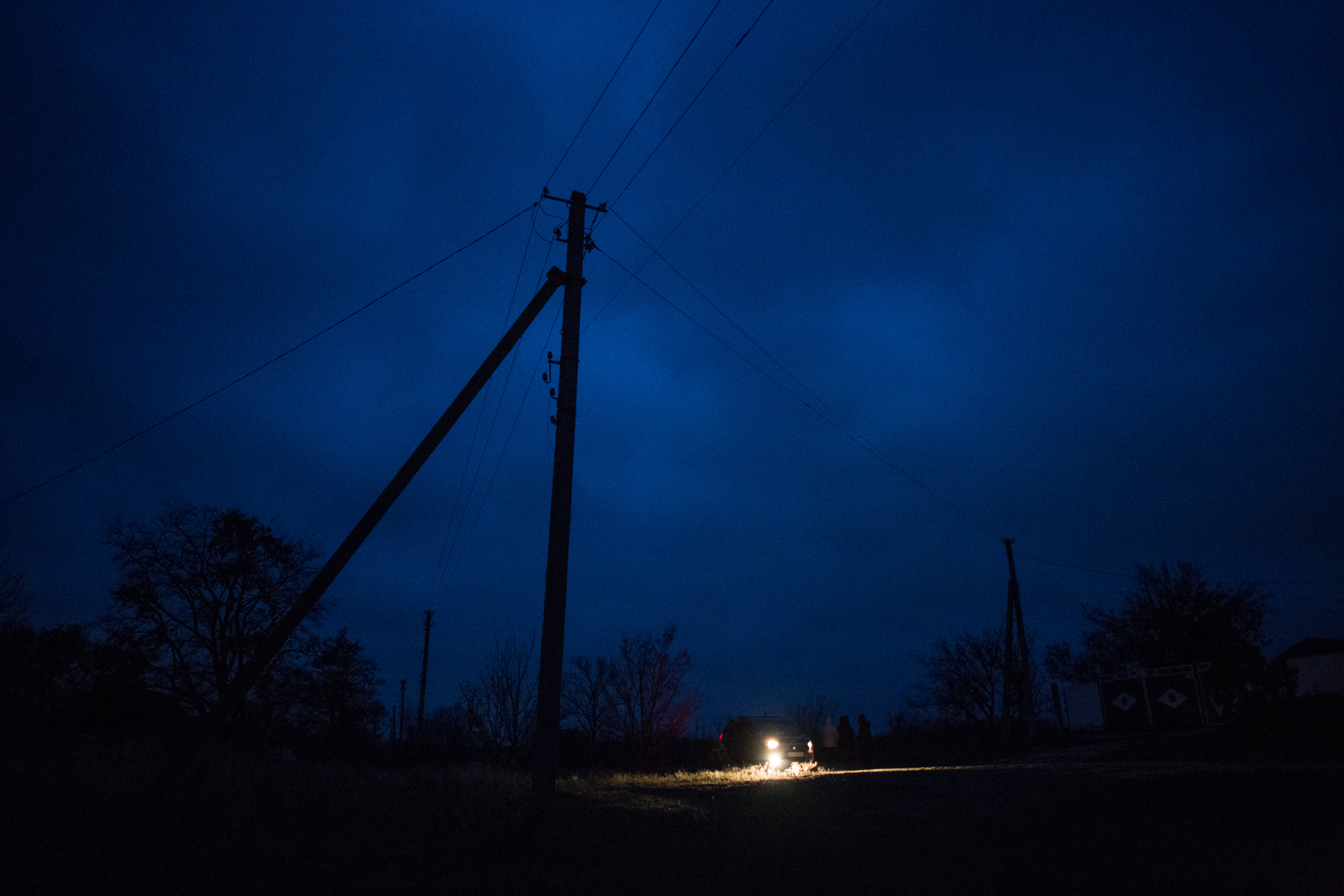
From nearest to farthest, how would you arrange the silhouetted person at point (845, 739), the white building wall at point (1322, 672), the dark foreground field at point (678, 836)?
the dark foreground field at point (678, 836)
the silhouetted person at point (845, 739)
the white building wall at point (1322, 672)

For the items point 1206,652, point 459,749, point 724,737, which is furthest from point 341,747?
point 1206,652

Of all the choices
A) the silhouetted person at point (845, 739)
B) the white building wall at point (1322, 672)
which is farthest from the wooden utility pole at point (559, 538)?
the white building wall at point (1322, 672)

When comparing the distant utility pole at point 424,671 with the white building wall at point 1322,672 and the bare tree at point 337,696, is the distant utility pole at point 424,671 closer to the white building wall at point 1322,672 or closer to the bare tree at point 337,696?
the bare tree at point 337,696

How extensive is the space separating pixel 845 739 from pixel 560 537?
2604cm

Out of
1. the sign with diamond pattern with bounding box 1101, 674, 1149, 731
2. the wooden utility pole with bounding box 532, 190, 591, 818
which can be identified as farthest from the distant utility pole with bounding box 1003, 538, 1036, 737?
the wooden utility pole with bounding box 532, 190, 591, 818

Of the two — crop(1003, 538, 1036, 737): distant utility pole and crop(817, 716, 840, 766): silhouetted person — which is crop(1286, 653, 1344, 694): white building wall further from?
crop(817, 716, 840, 766): silhouetted person

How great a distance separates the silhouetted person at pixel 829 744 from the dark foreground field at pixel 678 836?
20495 mm

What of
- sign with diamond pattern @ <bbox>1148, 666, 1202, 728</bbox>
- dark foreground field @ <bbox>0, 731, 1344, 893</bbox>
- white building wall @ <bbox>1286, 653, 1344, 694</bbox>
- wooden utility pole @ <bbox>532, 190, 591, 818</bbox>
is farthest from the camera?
white building wall @ <bbox>1286, 653, 1344, 694</bbox>

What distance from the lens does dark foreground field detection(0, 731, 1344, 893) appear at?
21.6 ft

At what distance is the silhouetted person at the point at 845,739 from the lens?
3038 centimetres

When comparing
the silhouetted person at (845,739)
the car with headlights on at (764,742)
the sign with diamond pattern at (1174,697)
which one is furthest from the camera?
the silhouetted person at (845,739)

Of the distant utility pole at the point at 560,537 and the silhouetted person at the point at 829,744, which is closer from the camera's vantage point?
the distant utility pole at the point at 560,537

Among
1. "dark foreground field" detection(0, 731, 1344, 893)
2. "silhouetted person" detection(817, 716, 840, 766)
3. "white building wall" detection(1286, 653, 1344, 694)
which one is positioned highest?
"white building wall" detection(1286, 653, 1344, 694)

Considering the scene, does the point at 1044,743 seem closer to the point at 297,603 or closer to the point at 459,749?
the point at 459,749
